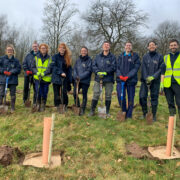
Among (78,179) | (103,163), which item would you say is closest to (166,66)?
(103,163)

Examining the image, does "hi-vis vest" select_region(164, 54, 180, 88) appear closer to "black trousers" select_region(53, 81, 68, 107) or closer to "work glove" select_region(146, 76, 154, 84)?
"work glove" select_region(146, 76, 154, 84)

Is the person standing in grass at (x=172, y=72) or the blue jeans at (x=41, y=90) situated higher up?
the person standing in grass at (x=172, y=72)

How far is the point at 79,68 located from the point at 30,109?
226cm

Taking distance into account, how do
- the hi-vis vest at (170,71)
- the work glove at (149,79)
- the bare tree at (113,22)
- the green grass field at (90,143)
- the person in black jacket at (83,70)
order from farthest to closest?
the bare tree at (113,22) → the person in black jacket at (83,70) → the work glove at (149,79) → the hi-vis vest at (170,71) → the green grass field at (90,143)

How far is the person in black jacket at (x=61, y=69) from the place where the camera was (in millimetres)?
5566

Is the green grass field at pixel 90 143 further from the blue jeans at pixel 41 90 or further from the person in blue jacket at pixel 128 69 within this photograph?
the person in blue jacket at pixel 128 69

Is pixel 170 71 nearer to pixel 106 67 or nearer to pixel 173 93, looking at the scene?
pixel 173 93

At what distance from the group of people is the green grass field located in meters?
0.63

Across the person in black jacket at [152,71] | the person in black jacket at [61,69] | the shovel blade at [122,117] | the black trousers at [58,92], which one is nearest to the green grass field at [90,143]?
the shovel blade at [122,117]

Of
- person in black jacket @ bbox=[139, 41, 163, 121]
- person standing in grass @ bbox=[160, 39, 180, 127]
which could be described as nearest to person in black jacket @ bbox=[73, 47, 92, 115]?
person in black jacket @ bbox=[139, 41, 163, 121]

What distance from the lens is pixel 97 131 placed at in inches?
177

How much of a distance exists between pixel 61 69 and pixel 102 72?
1380 millimetres

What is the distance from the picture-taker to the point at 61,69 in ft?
18.5

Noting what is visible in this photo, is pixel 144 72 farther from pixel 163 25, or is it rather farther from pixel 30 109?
pixel 163 25
